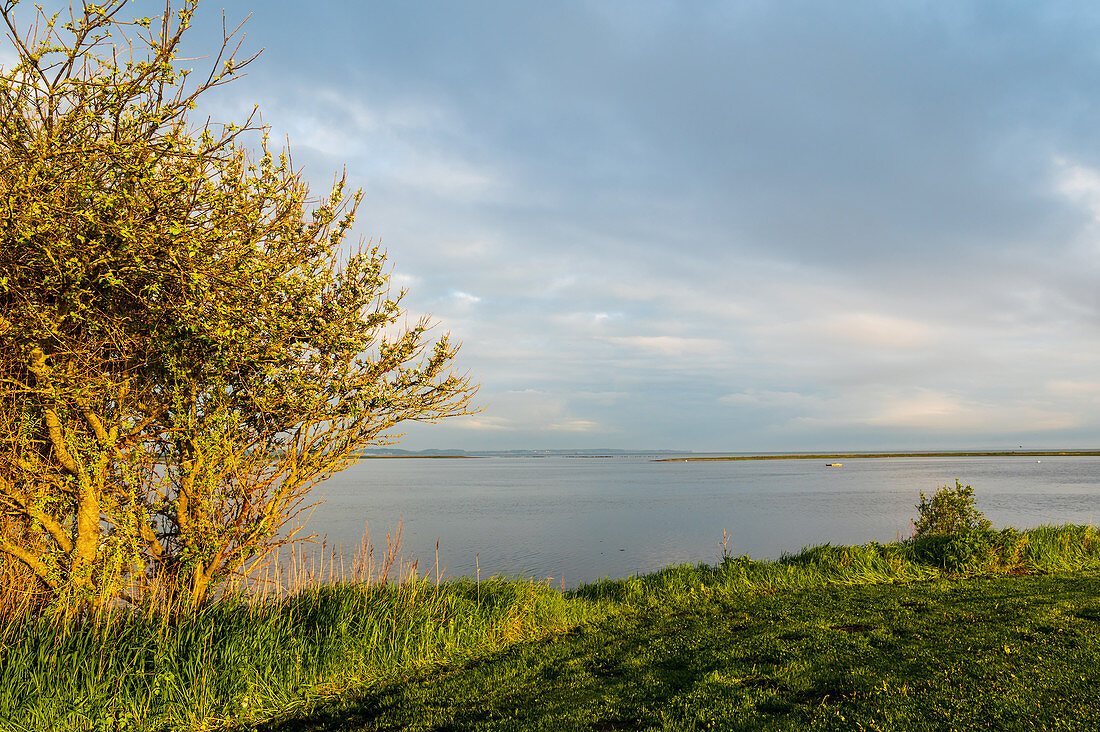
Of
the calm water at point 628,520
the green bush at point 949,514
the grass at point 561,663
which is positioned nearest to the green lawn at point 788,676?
the grass at point 561,663

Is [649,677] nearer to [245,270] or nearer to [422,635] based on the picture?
[422,635]

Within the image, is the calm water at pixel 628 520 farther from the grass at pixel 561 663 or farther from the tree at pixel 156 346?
the tree at pixel 156 346

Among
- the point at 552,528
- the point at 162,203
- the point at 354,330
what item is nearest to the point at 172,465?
the point at 354,330

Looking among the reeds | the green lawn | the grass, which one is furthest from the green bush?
the green lawn

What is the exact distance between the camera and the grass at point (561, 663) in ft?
21.8

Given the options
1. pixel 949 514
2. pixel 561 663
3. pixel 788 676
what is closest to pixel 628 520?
pixel 949 514

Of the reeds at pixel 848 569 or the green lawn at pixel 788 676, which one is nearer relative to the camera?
the green lawn at pixel 788 676

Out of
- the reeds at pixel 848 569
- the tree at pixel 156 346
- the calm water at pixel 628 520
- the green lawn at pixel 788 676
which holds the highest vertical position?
the tree at pixel 156 346

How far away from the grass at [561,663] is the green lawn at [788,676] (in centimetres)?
4

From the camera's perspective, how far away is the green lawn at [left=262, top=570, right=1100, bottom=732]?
641 centimetres

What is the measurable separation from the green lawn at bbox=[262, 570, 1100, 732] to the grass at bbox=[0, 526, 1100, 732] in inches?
1.4

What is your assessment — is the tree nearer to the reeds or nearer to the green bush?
the reeds

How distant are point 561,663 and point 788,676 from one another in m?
3.38

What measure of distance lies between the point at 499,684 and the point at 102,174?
8254 millimetres
